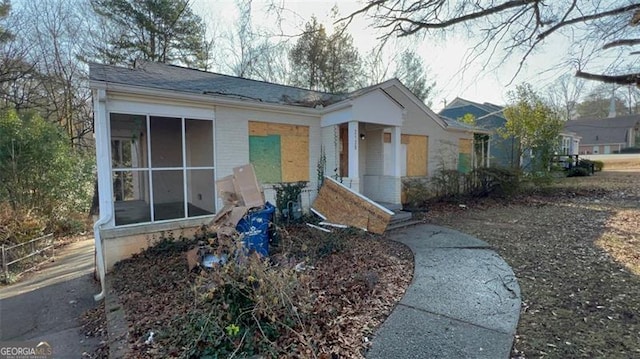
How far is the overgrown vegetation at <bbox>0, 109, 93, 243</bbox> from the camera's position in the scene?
7.77 meters

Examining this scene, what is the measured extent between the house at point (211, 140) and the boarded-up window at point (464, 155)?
228cm

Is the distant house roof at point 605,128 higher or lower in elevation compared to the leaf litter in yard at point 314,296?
higher

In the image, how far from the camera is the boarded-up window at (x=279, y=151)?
7.64 metres

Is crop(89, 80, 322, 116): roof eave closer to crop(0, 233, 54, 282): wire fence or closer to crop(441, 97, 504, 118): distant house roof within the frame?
crop(0, 233, 54, 282): wire fence

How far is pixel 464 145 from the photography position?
13586 millimetres

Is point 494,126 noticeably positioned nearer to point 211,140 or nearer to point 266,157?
point 266,157

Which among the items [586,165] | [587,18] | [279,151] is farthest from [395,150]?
[586,165]

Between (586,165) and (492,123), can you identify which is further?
(586,165)

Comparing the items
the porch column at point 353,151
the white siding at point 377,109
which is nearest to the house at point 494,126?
the white siding at point 377,109

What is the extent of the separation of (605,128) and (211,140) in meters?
66.1

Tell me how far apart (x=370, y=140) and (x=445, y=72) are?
4180mm

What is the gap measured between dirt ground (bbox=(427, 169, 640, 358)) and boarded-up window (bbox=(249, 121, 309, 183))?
4.27 m

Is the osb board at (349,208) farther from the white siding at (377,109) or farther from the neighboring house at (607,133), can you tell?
the neighboring house at (607,133)

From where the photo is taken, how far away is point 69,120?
15.5 meters
